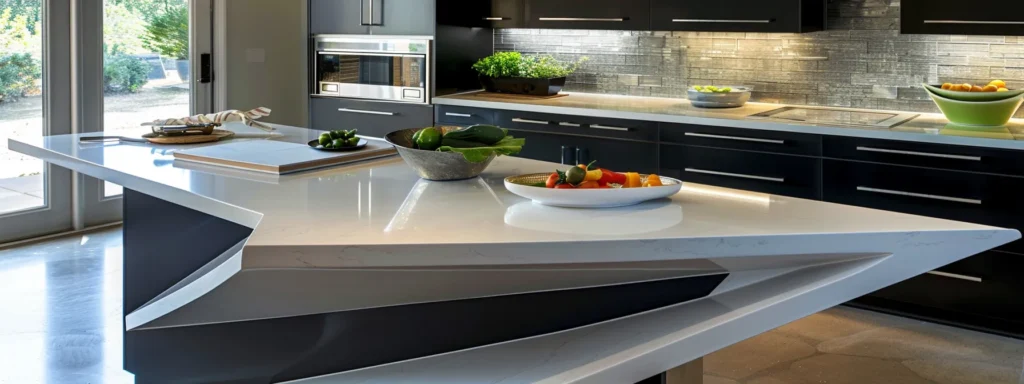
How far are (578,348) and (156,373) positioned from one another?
1.61 m

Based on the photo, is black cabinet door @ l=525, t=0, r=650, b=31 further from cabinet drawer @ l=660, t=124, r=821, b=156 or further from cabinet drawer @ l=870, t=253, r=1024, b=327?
cabinet drawer @ l=870, t=253, r=1024, b=327

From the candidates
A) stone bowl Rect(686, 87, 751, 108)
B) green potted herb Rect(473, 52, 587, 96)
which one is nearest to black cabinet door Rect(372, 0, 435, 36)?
green potted herb Rect(473, 52, 587, 96)

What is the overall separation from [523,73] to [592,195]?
10.7 ft

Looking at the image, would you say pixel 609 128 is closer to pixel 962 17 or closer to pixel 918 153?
pixel 918 153

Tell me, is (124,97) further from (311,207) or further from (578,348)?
(578,348)

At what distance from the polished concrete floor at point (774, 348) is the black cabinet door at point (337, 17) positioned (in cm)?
198

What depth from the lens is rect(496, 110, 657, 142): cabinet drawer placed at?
4.79 metres

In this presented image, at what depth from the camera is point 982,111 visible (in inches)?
163

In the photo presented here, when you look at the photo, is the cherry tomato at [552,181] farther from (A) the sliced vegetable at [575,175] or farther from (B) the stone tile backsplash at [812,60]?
(B) the stone tile backsplash at [812,60]

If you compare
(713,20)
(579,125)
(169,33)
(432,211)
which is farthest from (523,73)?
(432,211)

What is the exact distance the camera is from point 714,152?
4.59 meters

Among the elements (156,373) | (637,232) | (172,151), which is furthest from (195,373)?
(637,232)

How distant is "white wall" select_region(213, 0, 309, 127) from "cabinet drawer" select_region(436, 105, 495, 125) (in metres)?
1.00

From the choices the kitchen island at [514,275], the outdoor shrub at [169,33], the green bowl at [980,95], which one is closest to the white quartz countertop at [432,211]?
the kitchen island at [514,275]
